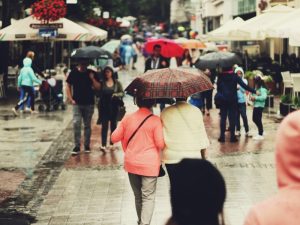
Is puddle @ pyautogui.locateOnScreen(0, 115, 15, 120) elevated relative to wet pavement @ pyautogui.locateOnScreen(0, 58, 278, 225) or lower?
lower

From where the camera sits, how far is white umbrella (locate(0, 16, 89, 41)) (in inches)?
866

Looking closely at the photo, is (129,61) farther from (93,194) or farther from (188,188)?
(188,188)

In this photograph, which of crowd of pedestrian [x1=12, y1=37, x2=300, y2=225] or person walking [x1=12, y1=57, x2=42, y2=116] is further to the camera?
person walking [x1=12, y1=57, x2=42, y2=116]

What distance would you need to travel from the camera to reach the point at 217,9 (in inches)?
1914

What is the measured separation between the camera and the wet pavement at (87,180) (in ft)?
29.2

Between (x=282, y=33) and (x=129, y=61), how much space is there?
98.4ft

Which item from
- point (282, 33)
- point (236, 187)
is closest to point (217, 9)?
point (282, 33)

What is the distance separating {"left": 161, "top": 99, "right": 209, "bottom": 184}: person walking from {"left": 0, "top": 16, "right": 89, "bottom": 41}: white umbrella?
15308mm

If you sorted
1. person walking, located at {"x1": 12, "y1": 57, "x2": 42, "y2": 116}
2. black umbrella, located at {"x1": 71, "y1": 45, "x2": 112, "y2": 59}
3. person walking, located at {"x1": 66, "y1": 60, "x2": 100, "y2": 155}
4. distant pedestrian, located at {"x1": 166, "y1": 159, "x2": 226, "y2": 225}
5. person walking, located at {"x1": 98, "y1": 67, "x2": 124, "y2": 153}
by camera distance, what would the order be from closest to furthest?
distant pedestrian, located at {"x1": 166, "y1": 159, "x2": 226, "y2": 225}, person walking, located at {"x1": 66, "y1": 60, "x2": 100, "y2": 155}, person walking, located at {"x1": 98, "y1": 67, "x2": 124, "y2": 153}, black umbrella, located at {"x1": 71, "y1": 45, "x2": 112, "y2": 59}, person walking, located at {"x1": 12, "y1": 57, "x2": 42, "y2": 116}

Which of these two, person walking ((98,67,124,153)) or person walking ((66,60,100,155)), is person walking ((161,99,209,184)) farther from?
person walking ((98,67,124,153))

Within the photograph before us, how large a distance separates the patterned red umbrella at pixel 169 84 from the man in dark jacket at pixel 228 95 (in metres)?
6.27

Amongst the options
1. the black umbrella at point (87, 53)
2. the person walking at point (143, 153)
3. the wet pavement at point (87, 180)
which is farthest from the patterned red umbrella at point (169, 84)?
the black umbrella at point (87, 53)

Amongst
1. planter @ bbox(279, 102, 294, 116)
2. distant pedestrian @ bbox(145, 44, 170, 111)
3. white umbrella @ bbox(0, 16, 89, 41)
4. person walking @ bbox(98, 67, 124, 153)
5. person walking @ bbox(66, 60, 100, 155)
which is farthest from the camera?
white umbrella @ bbox(0, 16, 89, 41)

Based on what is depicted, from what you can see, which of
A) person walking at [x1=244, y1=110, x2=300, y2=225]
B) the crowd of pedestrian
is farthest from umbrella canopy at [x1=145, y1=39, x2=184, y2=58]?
person walking at [x1=244, y1=110, x2=300, y2=225]
